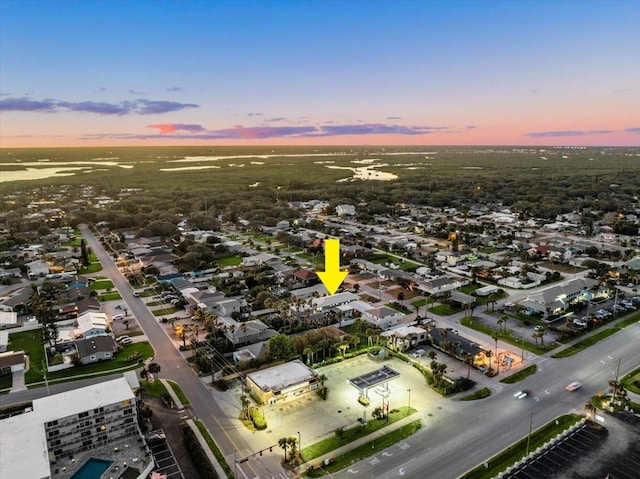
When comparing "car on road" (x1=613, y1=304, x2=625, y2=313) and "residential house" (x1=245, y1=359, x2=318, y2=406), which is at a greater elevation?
"residential house" (x1=245, y1=359, x2=318, y2=406)

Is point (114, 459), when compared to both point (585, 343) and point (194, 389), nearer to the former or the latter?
point (194, 389)

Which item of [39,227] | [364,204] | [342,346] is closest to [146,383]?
[342,346]

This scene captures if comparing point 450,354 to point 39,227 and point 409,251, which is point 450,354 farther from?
point 39,227

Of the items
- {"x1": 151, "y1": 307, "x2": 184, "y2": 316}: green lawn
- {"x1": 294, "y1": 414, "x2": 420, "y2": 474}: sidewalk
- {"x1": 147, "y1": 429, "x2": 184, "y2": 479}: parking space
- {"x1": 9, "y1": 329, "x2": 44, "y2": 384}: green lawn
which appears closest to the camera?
{"x1": 147, "y1": 429, "x2": 184, "y2": 479}: parking space

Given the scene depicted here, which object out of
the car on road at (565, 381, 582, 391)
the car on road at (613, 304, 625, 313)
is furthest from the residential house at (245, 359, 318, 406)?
the car on road at (613, 304, 625, 313)

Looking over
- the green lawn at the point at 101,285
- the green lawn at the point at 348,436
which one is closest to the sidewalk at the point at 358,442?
the green lawn at the point at 348,436

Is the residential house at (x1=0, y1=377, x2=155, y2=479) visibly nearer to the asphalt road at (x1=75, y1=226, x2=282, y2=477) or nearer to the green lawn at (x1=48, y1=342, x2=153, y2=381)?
the asphalt road at (x1=75, y1=226, x2=282, y2=477)
